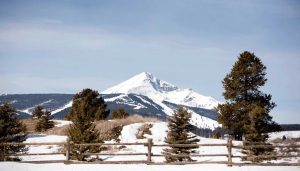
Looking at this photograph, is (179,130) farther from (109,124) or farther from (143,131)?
(109,124)

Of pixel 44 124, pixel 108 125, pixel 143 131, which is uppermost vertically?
pixel 44 124

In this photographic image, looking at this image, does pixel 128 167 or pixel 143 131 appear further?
pixel 143 131

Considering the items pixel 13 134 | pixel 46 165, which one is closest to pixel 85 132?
pixel 13 134

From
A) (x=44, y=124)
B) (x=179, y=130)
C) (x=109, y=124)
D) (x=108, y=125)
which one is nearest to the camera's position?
(x=179, y=130)

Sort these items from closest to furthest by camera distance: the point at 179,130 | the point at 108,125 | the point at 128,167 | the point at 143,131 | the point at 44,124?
the point at 128,167, the point at 179,130, the point at 143,131, the point at 108,125, the point at 44,124

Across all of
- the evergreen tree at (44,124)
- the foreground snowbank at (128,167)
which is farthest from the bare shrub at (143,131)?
the evergreen tree at (44,124)

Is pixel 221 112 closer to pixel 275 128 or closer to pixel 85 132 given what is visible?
pixel 275 128

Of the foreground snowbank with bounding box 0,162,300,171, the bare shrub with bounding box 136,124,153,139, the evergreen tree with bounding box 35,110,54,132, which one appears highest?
the evergreen tree with bounding box 35,110,54,132

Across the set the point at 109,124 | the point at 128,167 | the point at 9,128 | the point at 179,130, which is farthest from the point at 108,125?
the point at 128,167

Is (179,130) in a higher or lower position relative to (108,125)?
lower

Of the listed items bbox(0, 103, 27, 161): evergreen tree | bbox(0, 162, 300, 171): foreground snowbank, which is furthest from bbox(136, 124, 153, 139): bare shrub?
bbox(0, 162, 300, 171): foreground snowbank

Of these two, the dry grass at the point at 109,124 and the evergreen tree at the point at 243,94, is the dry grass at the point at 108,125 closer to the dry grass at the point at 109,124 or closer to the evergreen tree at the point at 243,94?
the dry grass at the point at 109,124

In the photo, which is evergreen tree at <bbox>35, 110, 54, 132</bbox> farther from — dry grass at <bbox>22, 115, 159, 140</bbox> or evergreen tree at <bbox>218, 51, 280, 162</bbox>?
evergreen tree at <bbox>218, 51, 280, 162</bbox>

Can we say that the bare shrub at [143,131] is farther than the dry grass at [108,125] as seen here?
No
